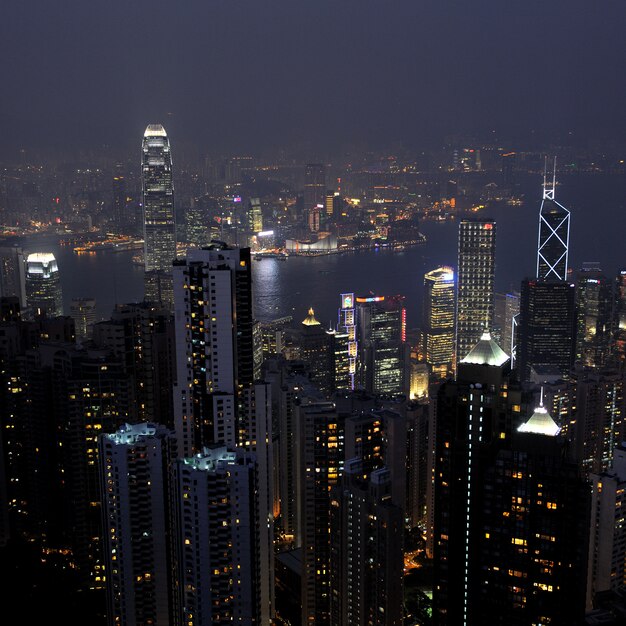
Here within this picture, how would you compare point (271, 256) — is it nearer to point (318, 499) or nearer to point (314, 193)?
point (314, 193)

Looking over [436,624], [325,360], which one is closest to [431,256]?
[325,360]

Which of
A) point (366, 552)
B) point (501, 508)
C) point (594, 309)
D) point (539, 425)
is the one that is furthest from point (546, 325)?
point (501, 508)

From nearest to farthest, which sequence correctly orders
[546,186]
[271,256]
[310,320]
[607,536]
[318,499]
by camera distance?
[607,536] → [318,499] → [546,186] → [310,320] → [271,256]

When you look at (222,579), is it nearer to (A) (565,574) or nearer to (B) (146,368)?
(A) (565,574)

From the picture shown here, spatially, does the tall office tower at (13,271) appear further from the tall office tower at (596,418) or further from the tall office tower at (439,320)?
the tall office tower at (596,418)

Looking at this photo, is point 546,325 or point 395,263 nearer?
point 546,325

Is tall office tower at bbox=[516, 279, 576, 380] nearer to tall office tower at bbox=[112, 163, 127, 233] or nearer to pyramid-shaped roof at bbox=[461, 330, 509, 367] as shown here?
pyramid-shaped roof at bbox=[461, 330, 509, 367]
